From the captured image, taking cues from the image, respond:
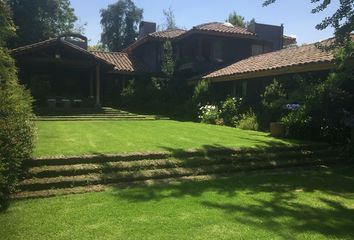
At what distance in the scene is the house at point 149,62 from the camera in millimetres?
23438

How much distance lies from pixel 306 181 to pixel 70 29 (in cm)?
4494

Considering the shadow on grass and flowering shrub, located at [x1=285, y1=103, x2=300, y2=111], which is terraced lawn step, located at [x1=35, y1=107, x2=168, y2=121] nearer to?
flowering shrub, located at [x1=285, y1=103, x2=300, y2=111]

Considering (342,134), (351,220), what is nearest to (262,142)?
(342,134)

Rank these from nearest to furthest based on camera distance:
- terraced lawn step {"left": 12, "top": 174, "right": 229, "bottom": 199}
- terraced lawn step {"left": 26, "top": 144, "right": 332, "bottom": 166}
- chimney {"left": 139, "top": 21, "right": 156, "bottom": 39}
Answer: terraced lawn step {"left": 12, "top": 174, "right": 229, "bottom": 199} → terraced lawn step {"left": 26, "top": 144, "right": 332, "bottom": 166} → chimney {"left": 139, "top": 21, "right": 156, "bottom": 39}

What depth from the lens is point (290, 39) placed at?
129 feet

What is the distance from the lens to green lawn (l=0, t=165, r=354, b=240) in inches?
217

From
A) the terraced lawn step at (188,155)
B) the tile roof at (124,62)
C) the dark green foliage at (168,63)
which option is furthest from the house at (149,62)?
the terraced lawn step at (188,155)

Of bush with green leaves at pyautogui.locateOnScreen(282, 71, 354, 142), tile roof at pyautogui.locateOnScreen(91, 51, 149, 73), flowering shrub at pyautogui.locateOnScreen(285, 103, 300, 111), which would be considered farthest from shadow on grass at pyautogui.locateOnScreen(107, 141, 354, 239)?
tile roof at pyautogui.locateOnScreen(91, 51, 149, 73)

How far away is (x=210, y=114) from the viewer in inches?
803

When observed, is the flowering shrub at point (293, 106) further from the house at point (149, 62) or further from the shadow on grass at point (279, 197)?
the house at point (149, 62)

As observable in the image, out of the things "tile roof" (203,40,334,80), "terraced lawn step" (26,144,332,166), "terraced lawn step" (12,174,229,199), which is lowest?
"terraced lawn step" (12,174,229,199)

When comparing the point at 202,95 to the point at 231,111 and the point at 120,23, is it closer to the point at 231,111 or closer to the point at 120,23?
the point at 231,111

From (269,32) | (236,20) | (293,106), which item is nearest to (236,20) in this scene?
(236,20)

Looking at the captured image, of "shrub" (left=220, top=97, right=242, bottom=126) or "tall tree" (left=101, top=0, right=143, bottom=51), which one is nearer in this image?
"shrub" (left=220, top=97, right=242, bottom=126)
